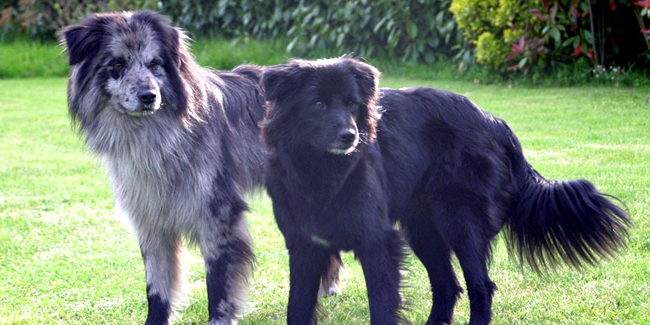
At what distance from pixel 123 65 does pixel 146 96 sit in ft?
0.84

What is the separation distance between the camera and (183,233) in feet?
13.9

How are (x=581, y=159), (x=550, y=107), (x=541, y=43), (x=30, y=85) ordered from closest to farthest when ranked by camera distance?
(x=581, y=159) < (x=550, y=107) < (x=541, y=43) < (x=30, y=85)

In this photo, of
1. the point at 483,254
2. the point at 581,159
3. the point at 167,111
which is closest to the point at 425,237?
the point at 483,254

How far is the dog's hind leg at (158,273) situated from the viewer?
167 inches

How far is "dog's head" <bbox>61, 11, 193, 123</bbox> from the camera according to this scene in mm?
3848

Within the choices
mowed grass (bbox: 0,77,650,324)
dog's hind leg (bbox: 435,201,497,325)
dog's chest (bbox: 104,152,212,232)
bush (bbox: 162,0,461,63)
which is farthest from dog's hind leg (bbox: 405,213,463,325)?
bush (bbox: 162,0,461,63)

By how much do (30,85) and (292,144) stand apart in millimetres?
12182

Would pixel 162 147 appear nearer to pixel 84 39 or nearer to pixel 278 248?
pixel 84 39

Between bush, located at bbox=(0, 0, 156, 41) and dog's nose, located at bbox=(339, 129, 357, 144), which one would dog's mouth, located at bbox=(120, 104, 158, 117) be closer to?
dog's nose, located at bbox=(339, 129, 357, 144)

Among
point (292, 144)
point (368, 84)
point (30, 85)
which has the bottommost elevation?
point (30, 85)

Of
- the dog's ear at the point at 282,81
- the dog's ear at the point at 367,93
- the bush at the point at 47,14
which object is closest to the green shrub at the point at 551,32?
the dog's ear at the point at 367,93

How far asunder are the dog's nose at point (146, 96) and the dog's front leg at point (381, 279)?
1.33 meters

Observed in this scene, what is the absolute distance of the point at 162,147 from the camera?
4.05 metres

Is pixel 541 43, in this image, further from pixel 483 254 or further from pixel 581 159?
pixel 483 254
